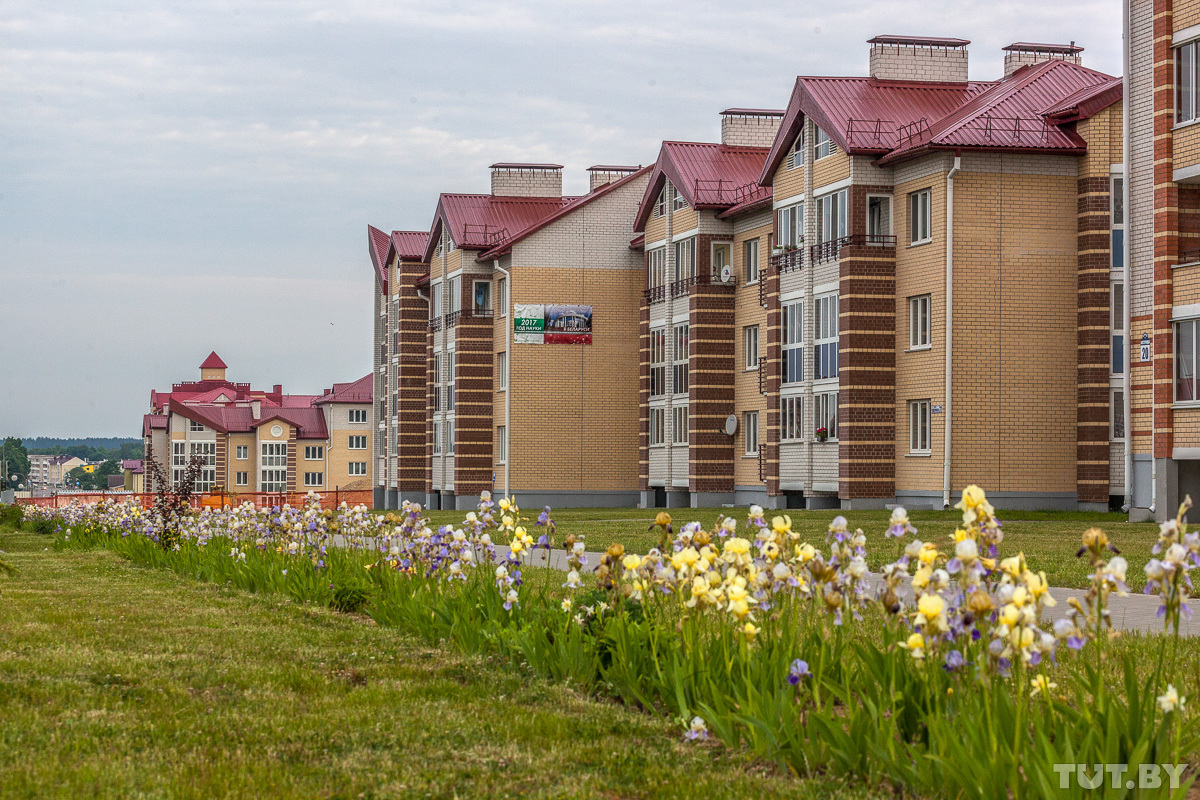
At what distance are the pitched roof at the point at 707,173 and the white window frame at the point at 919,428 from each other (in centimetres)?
1022

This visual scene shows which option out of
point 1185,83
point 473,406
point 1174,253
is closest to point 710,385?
point 473,406

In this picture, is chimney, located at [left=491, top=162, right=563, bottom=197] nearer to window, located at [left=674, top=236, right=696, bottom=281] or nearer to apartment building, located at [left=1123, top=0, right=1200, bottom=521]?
window, located at [left=674, top=236, right=696, bottom=281]

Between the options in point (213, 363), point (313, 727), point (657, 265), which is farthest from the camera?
point (213, 363)

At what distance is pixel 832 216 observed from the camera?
111ft

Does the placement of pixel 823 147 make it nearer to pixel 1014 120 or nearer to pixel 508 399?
pixel 1014 120

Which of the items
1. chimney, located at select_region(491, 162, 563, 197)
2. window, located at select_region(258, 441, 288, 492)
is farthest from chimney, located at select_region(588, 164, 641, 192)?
window, located at select_region(258, 441, 288, 492)

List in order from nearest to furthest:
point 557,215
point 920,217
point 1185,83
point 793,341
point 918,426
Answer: point 1185,83
point 920,217
point 918,426
point 793,341
point 557,215

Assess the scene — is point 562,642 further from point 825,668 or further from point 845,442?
point 845,442

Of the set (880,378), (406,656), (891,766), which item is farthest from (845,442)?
(891,766)

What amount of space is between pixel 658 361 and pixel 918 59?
13401 mm

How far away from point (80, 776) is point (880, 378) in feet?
95.1

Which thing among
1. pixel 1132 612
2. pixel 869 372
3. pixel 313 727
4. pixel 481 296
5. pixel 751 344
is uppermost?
pixel 481 296

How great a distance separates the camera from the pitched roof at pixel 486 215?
49750mm

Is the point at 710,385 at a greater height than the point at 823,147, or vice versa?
the point at 823,147
